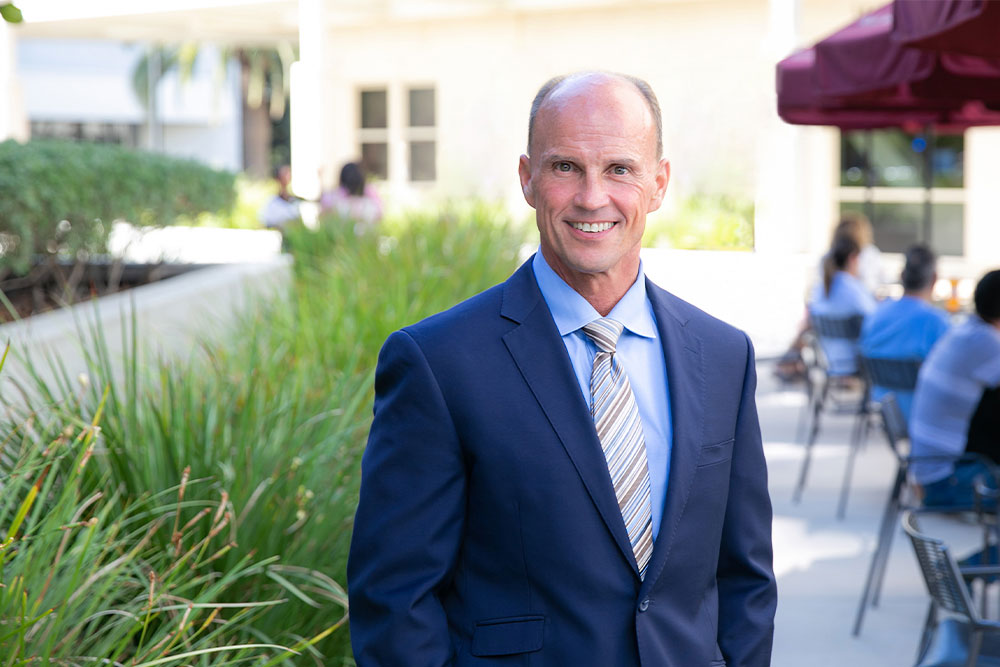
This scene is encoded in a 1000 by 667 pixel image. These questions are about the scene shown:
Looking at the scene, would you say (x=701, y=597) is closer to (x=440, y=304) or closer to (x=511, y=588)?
(x=511, y=588)

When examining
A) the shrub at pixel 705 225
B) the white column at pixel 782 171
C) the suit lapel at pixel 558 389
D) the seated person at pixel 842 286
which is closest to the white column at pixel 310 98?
the shrub at pixel 705 225

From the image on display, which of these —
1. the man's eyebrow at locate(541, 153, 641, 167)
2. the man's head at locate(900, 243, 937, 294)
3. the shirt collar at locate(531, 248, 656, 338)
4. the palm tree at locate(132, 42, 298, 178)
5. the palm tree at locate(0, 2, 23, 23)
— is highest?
the palm tree at locate(132, 42, 298, 178)

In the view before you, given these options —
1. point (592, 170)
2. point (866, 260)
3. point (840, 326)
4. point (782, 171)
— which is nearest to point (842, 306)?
point (840, 326)

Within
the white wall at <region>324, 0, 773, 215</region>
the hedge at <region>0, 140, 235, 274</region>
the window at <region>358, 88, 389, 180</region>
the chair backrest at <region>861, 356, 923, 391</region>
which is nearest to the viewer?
the chair backrest at <region>861, 356, 923, 391</region>

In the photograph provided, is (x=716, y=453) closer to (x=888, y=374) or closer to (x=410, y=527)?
(x=410, y=527)

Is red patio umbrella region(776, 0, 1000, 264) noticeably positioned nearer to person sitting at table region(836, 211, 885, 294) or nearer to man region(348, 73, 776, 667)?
person sitting at table region(836, 211, 885, 294)

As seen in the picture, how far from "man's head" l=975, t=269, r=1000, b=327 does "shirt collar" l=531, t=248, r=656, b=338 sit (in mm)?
4389

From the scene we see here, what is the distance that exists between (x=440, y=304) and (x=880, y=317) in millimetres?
2998

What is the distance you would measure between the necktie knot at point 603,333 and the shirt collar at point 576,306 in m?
0.01

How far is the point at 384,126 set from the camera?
835 inches

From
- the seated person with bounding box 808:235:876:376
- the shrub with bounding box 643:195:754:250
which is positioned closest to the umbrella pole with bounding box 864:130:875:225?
the shrub with bounding box 643:195:754:250

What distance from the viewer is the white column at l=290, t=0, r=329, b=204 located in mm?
17734

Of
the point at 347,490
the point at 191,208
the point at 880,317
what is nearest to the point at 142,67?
the point at 191,208

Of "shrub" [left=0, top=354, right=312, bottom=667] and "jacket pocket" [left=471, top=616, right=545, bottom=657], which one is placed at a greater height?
"jacket pocket" [left=471, top=616, right=545, bottom=657]
